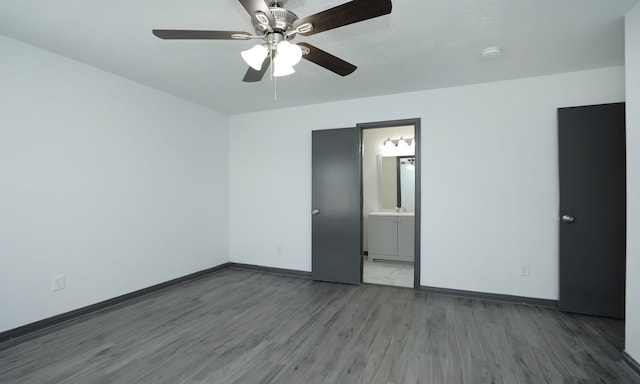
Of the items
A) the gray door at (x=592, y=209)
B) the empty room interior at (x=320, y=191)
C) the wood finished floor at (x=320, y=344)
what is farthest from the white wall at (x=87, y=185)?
the gray door at (x=592, y=209)

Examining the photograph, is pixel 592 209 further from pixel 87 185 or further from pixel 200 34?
pixel 87 185

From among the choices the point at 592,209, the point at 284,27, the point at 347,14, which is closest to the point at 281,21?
the point at 284,27

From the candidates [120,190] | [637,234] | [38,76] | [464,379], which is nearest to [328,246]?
[464,379]

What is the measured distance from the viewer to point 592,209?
284 centimetres

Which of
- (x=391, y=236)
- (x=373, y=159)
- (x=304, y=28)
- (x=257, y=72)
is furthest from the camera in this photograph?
(x=373, y=159)

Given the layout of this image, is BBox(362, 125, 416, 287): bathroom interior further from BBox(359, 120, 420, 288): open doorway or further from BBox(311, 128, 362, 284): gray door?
BBox(311, 128, 362, 284): gray door

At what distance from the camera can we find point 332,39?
2379 mm

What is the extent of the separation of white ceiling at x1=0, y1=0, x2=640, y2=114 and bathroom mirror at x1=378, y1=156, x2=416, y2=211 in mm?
2150

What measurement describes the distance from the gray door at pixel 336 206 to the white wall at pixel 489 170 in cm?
19

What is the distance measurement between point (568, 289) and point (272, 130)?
409 centimetres

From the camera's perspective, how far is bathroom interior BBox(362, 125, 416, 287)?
16.1ft

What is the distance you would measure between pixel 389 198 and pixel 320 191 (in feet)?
6.39

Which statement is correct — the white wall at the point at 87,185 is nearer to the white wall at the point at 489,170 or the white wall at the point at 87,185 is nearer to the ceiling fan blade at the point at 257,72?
the white wall at the point at 489,170

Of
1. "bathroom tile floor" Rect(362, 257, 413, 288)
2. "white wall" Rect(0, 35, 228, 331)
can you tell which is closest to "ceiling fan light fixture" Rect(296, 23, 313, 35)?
"white wall" Rect(0, 35, 228, 331)
